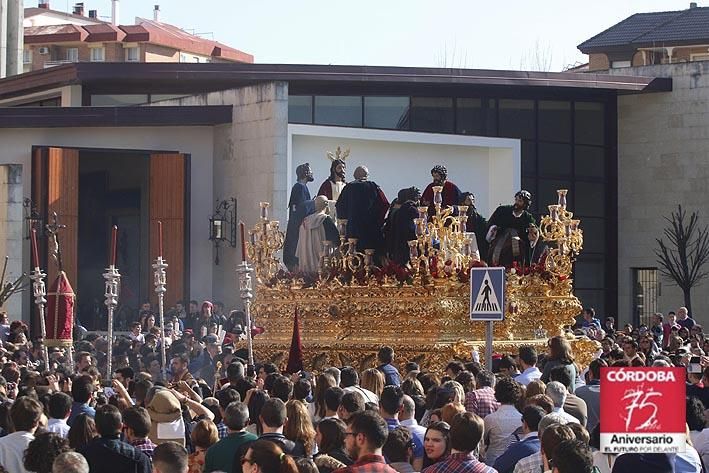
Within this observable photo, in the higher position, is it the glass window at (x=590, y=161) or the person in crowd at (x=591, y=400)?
the glass window at (x=590, y=161)

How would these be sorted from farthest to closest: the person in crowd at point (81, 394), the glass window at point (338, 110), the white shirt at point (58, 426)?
the glass window at point (338, 110) → the person in crowd at point (81, 394) → the white shirt at point (58, 426)

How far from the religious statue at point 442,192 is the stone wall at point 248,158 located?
10578mm

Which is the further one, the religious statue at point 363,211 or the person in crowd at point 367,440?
the religious statue at point 363,211

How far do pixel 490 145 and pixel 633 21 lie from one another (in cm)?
2739

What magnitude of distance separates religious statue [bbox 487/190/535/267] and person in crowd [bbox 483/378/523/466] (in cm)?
847

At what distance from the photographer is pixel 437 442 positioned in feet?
32.4

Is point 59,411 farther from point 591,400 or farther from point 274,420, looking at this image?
point 591,400

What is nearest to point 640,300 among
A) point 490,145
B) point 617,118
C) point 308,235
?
point 617,118

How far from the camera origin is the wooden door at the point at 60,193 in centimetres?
3147

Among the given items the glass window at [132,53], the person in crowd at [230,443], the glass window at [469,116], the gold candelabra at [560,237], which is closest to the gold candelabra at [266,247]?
the gold candelabra at [560,237]

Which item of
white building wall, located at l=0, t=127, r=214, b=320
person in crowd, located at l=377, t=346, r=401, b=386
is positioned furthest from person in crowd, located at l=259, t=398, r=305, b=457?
white building wall, located at l=0, t=127, r=214, b=320

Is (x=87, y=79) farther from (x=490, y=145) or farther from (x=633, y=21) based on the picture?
(x=633, y=21)

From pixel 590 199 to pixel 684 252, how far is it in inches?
148

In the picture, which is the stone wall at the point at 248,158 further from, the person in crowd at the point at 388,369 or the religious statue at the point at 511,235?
the person in crowd at the point at 388,369
